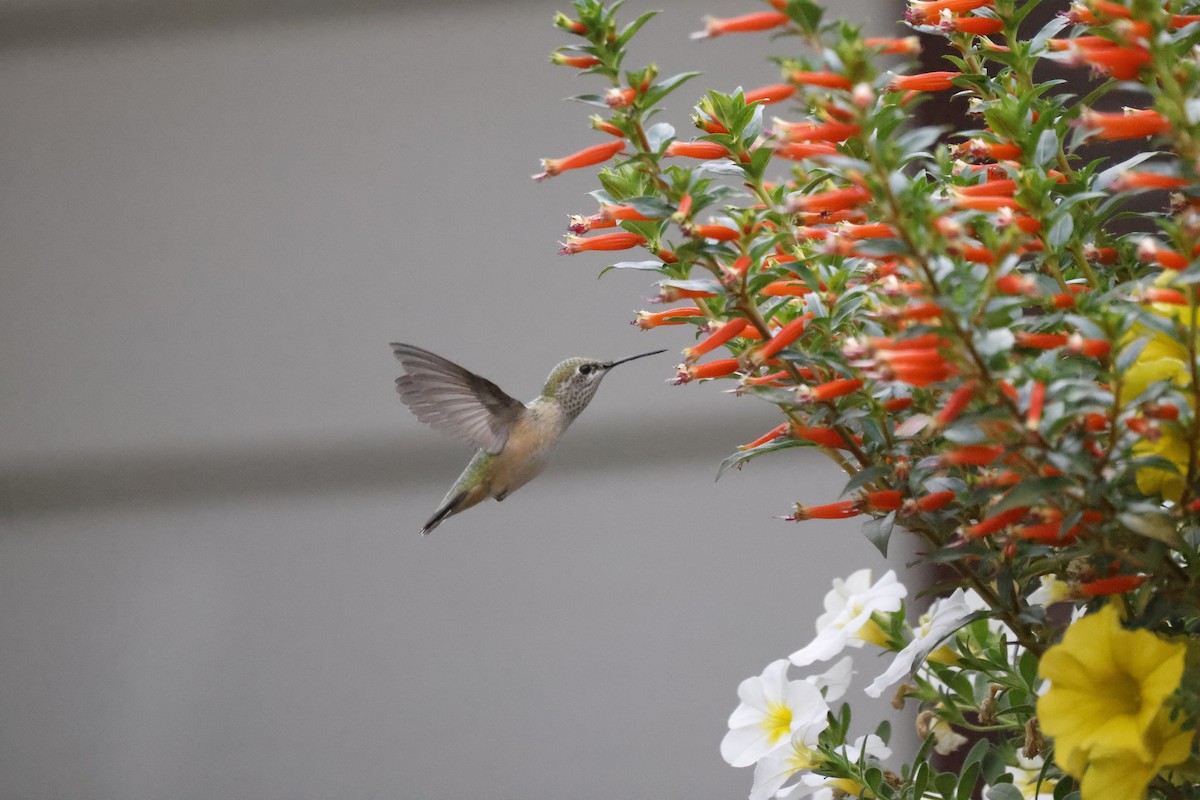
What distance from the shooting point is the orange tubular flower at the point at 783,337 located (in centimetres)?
52

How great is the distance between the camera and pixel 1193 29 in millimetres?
518

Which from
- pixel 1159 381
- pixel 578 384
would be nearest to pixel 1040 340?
pixel 1159 381

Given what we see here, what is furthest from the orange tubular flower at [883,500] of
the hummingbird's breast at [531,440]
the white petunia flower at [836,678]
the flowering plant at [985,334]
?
the hummingbird's breast at [531,440]

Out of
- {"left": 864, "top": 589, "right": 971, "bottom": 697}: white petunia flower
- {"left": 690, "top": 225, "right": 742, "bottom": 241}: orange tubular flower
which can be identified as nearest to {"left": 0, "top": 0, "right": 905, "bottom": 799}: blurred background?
{"left": 864, "top": 589, "right": 971, "bottom": 697}: white petunia flower

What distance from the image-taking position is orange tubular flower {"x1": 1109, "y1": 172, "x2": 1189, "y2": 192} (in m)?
0.42

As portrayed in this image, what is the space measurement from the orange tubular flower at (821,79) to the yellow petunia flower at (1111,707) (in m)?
0.24

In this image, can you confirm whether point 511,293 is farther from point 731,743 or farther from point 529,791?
point 731,743

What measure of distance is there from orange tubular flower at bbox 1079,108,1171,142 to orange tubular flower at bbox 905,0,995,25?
0.16 metres

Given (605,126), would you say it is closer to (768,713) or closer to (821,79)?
(821,79)

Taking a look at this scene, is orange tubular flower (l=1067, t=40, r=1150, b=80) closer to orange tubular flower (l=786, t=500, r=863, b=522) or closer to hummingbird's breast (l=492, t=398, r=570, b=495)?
orange tubular flower (l=786, t=500, r=863, b=522)

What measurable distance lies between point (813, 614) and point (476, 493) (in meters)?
0.83

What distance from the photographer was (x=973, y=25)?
597mm

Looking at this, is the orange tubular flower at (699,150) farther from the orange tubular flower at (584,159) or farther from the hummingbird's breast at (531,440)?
the hummingbird's breast at (531,440)

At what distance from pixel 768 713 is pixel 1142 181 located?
1.43ft
